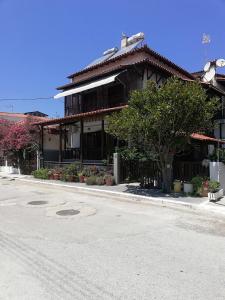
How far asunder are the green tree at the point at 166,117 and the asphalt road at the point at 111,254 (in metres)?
3.43

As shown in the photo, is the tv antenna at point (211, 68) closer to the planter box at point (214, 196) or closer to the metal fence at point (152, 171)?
the metal fence at point (152, 171)

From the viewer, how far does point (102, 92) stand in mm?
24219

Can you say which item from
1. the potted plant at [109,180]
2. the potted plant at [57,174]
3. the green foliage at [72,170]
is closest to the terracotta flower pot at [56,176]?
the potted plant at [57,174]

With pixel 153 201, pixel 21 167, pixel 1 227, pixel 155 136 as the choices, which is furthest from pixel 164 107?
pixel 21 167

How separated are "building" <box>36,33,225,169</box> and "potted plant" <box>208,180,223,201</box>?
530cm

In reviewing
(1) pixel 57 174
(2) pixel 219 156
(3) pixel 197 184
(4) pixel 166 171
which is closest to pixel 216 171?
(2) pixel 219 156

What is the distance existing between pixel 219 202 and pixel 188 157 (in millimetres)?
8079

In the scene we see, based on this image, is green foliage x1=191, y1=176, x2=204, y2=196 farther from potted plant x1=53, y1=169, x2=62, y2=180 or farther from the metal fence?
potted plant x1=53, y1=169, x2=62, y2=180

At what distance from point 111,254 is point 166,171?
8368 millimetres

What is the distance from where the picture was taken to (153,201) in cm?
1235

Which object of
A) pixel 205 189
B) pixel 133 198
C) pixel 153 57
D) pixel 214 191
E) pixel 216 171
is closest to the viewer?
pixel 214 191

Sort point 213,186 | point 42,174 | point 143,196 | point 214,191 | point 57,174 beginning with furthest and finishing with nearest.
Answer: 1. point 42,174
2. point 57,174
3. point 143,196
4. point 213,186
5. point 214,191

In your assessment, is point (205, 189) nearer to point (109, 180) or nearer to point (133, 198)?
point (133, 198)

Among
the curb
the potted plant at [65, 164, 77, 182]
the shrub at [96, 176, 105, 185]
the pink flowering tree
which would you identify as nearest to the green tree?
the curb
